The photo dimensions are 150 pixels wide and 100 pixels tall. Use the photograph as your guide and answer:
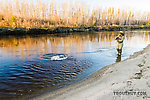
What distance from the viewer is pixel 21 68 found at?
29.1ft

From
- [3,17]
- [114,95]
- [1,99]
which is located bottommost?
[1,99]

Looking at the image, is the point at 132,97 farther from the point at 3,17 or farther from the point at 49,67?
the point at 3,17

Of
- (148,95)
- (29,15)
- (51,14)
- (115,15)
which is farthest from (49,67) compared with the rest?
(115,15)

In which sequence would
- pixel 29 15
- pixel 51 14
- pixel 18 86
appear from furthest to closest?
pixel 51 14
pixel 29 15
pixel 18 86

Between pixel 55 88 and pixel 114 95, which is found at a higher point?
pixel 114 95

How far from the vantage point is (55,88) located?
19.6 ft

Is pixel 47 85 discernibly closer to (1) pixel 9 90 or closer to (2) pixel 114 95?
(1) pixel 9 90

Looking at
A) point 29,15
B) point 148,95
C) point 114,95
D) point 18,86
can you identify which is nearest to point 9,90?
point 18,86

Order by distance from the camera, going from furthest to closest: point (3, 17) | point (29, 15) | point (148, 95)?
point (29, 15) → point (3, 17) → point (148, 95)

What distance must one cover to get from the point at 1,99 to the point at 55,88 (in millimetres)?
2135

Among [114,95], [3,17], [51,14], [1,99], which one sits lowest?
[1,99]

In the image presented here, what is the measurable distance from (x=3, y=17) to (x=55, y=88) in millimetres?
47427

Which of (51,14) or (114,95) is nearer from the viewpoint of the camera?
(114,95)

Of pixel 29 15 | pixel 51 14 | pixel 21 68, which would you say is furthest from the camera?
pixel 51 14
